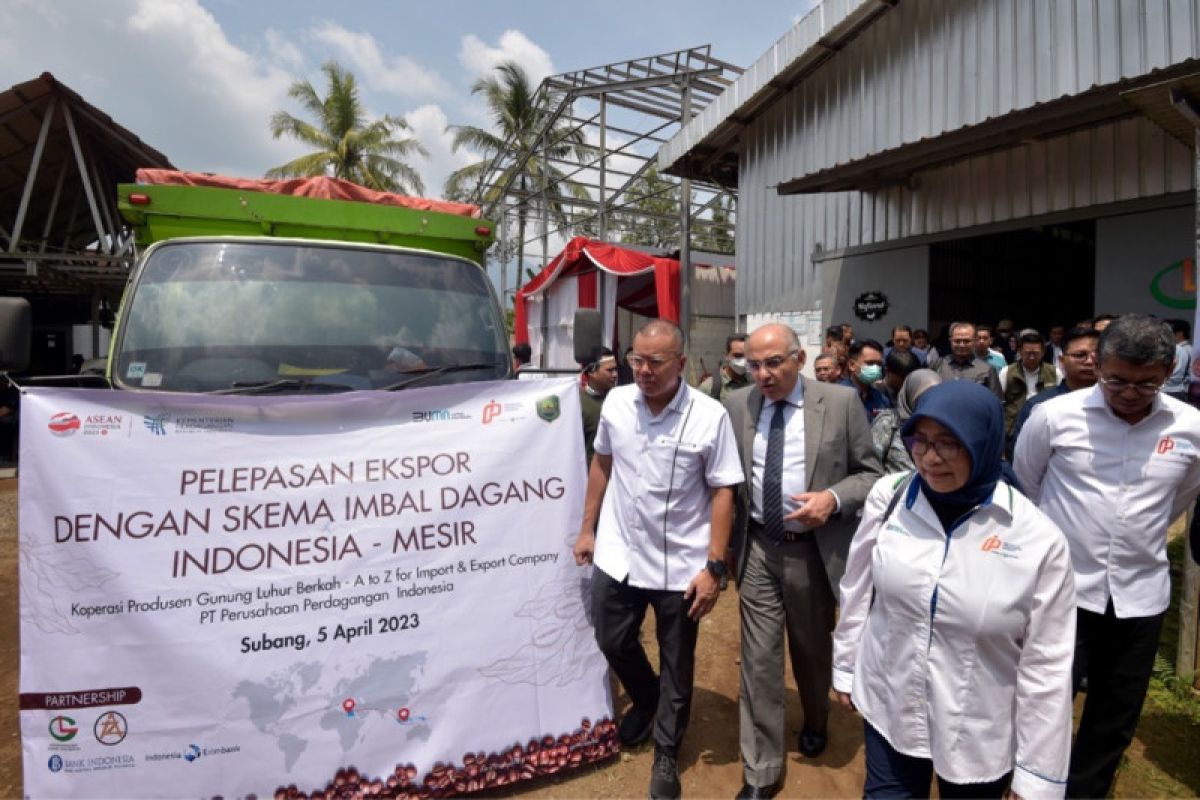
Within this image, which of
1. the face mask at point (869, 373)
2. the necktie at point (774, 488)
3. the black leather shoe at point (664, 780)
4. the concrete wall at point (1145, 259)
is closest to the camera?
the black leather shoe at point (664, 780)

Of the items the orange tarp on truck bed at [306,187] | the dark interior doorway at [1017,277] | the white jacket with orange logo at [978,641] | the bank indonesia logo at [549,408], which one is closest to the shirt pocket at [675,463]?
the bank indonesia logo at [549,408]

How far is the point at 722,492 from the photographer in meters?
2.51

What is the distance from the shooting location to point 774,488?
2607 mm

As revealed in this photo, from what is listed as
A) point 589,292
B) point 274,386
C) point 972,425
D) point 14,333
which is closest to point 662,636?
point 972,425

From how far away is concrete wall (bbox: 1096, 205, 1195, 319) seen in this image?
5957mm

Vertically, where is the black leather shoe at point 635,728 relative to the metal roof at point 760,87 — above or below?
below

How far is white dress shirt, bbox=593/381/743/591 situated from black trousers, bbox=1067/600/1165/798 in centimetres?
139

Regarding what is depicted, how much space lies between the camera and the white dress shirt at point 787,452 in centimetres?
259

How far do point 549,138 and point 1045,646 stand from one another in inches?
671

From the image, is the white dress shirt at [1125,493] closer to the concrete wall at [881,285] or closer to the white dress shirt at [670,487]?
the white dress shirt at [670,487]

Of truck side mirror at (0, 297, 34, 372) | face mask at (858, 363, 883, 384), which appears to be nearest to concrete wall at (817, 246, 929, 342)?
face mask at (858, 363, 883, 384)

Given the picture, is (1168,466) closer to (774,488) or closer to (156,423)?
(774,488)

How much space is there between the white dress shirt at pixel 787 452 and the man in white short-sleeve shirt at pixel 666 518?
162 millimetres

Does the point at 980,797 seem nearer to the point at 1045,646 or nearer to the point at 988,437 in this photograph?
the point at 1045,646
